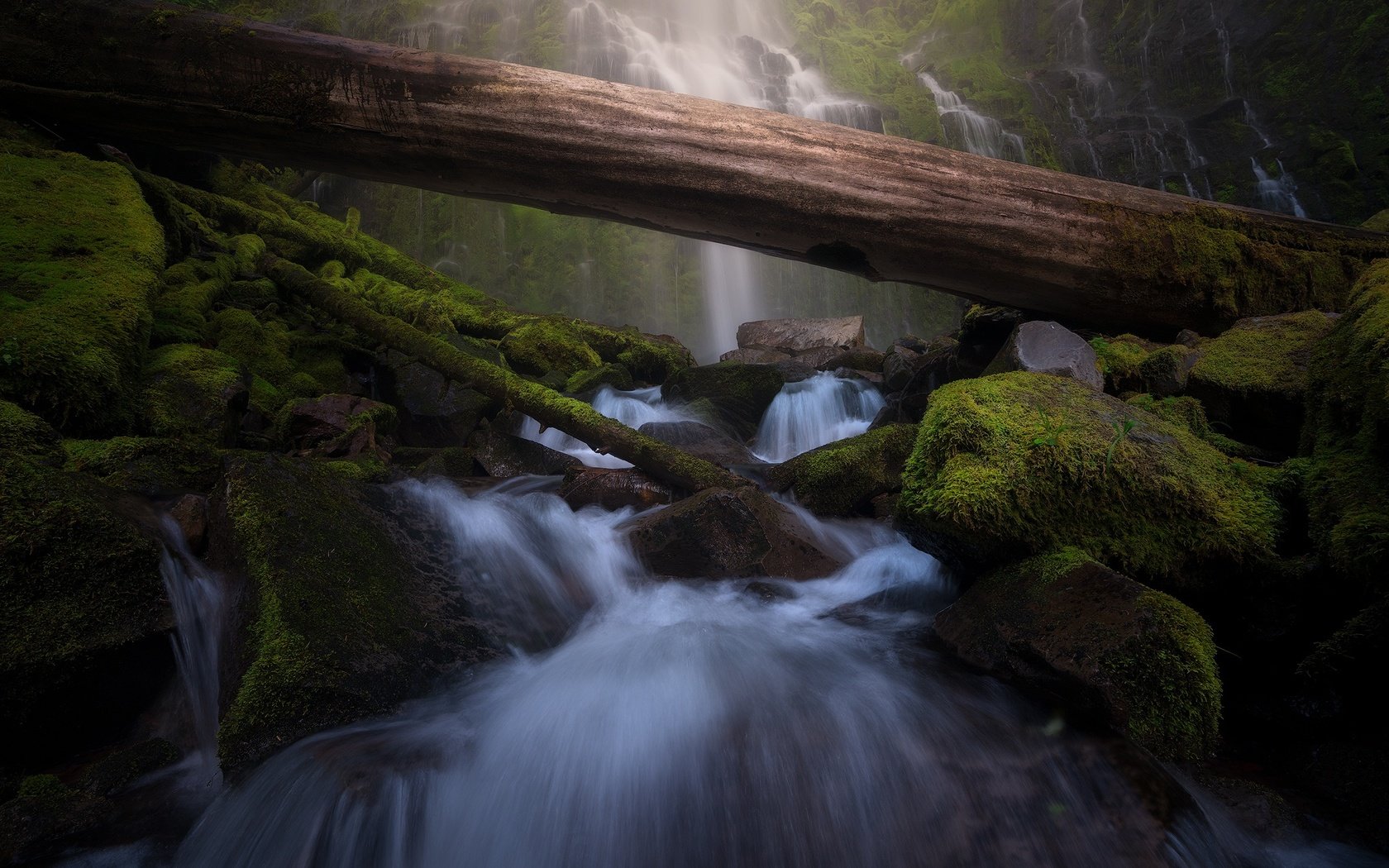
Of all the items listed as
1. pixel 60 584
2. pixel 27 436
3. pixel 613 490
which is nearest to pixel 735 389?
pixel 613 490

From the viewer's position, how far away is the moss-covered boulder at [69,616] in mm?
2145

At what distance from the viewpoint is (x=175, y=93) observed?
14.9 ft

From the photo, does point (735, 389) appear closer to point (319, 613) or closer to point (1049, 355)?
point (1049, 355)

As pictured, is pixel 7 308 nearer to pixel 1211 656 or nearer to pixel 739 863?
pixel 739 863

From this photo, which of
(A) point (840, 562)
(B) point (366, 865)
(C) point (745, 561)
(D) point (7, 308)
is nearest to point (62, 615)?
(B) point (366, 865)

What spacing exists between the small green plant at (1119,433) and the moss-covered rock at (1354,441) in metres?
0.63

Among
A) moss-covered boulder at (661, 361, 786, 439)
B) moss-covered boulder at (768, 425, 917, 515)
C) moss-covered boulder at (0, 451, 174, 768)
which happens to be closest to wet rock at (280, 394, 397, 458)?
moss-covered boulder at (0, 451, 174, 768)

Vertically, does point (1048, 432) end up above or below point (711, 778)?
above

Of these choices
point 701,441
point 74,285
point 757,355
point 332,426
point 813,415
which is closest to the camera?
point 74,285

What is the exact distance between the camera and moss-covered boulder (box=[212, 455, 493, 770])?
2262 millimetres

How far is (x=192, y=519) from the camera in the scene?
113 inches

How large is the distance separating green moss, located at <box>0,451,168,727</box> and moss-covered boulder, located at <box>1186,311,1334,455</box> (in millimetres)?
5073

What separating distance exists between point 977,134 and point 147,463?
17.3 metres

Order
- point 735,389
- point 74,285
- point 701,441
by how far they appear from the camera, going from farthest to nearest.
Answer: point 735,389 → point 701,441 → point 74,285
